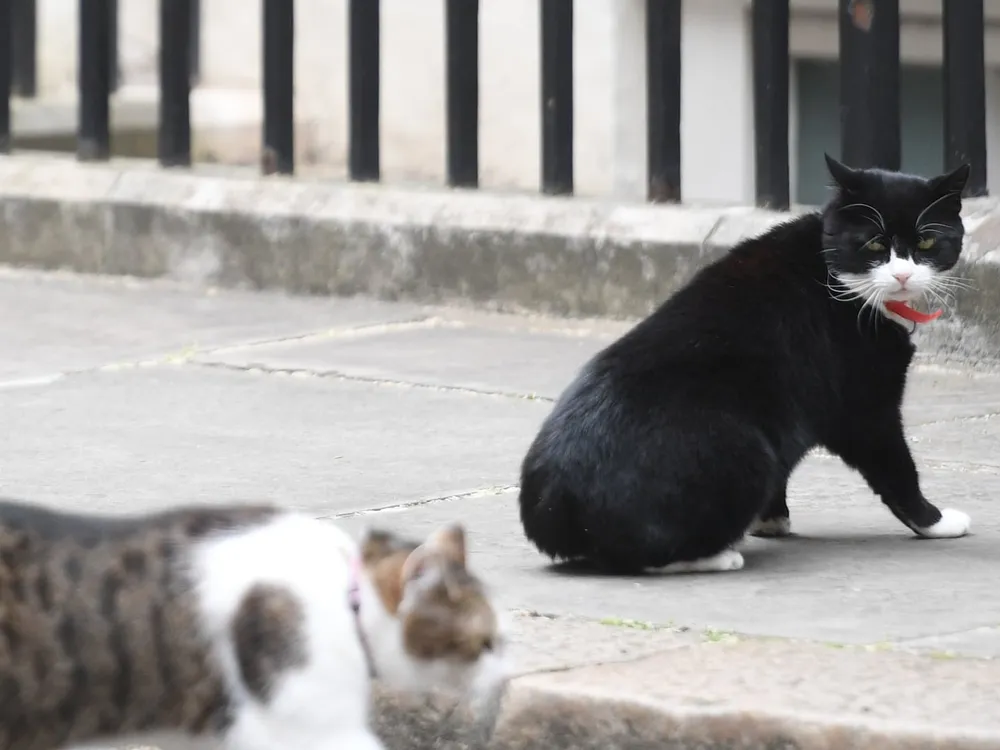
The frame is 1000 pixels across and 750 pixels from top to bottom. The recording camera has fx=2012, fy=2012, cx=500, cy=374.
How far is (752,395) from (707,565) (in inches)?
15.1

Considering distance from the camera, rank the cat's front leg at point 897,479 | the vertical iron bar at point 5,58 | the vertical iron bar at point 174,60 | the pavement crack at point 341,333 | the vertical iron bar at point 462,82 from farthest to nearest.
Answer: the vertical iron bar at point 5,58, the vertical iron bar at point 174,60, the vertical iron bar at point 462,82, the pavement crack at point 341,333, the cat's front leg at point 897,479

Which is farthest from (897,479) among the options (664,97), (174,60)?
(174,60)

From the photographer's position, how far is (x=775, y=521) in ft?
15.2

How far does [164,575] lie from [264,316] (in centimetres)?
458

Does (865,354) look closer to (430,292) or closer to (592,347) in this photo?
(592,347)

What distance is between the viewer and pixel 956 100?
22.0 feet

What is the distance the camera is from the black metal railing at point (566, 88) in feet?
22.1

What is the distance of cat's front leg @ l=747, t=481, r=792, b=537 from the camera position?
15.1 feet

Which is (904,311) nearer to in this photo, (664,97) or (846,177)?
(846,177)

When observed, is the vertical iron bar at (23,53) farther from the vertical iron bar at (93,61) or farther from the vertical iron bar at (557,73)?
the vertical iron bar at (557,73)

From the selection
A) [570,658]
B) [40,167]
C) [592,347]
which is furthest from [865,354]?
[40,167]

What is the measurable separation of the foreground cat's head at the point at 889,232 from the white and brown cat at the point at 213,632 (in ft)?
6.06

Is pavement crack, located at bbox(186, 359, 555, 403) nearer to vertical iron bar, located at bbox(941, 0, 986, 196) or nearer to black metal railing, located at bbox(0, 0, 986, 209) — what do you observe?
black metal railing, located at bbox(0, 0, 986, 209)

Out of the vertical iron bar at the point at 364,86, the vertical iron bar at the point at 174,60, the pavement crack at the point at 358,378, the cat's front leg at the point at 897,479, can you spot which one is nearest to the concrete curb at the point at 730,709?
the cat's front leg at the point at 897,479
